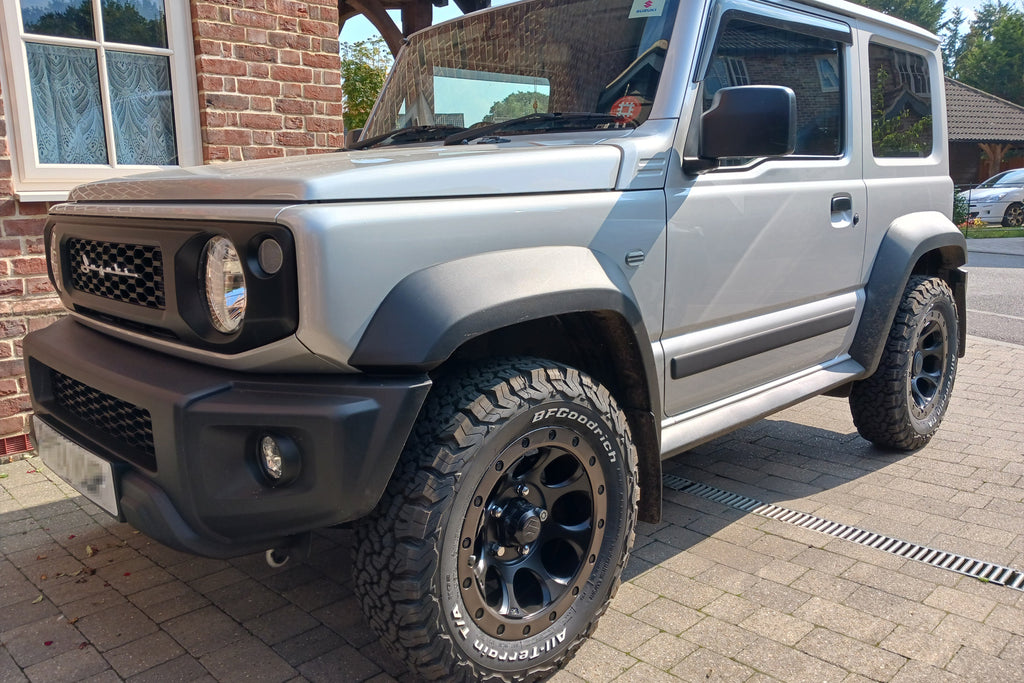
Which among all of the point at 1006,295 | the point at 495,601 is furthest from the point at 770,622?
the point at 1006,295

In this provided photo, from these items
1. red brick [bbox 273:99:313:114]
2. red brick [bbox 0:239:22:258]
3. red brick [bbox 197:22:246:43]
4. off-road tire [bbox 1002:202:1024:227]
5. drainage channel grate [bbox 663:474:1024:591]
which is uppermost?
red brick [bbox 197:22:246:43]

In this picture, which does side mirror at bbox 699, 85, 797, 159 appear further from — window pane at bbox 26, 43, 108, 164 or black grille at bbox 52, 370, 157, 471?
window pane at bbox 26, 43, 108, 164

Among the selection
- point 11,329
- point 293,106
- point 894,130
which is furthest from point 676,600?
point 293,106

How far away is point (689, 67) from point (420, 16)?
199 inches

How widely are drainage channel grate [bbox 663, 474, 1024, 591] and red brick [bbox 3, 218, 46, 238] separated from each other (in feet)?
11.1

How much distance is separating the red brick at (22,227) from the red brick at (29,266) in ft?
0.40

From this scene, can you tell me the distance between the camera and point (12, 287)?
4.08m

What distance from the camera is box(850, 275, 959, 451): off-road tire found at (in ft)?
12.8

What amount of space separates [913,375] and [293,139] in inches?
151

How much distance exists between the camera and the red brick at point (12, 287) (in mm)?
4051

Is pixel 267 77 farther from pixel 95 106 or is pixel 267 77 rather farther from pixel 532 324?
pixel 532 324

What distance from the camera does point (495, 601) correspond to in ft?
7.39

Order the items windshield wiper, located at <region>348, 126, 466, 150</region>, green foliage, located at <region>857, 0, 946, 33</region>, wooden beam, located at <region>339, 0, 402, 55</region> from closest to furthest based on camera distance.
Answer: windshield wiper, located at <region>348, 126, 466, 150</region> → wooden beam, located at <region>339, 0, 402, 55</region> → green foliage, located at <region>857, 0, 946, 33</region>

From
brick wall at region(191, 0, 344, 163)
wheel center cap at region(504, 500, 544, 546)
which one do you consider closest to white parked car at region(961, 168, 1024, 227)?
brick wall at region(191, 0, 344, 163)
